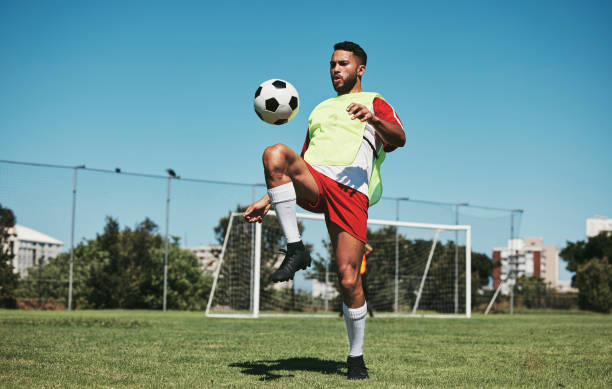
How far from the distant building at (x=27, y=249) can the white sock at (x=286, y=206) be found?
1706 cm

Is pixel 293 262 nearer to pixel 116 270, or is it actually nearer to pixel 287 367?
pixel 287 367

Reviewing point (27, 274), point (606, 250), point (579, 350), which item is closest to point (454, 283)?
point (27, 274)

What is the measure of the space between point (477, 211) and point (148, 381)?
2385 centimetres

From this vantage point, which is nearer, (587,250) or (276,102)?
(276,102)

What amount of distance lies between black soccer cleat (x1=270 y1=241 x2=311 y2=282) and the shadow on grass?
75 centimetres

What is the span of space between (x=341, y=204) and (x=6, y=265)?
17.7m

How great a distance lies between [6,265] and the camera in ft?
61.6

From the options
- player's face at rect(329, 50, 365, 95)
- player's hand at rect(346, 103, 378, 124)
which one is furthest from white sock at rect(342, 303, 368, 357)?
player's face at rect(329, 50, 365, 95)

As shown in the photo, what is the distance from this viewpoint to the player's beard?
440 cm

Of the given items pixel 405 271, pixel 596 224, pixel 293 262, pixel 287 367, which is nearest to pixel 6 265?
pixel 405 271

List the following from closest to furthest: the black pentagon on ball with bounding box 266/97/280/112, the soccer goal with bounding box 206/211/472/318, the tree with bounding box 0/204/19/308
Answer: the black pentagon on ball with bounding box 266/97/280/112 → the tree with bounding box 0/204/19/308 → the soccer goal with bounding box 206/211/472/318

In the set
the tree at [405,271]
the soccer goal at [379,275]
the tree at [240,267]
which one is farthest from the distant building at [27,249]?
the tree at [405,271]

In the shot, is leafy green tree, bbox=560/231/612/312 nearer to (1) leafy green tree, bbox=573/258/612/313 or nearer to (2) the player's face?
(1) leafy green tree, bbox=573/258/612/313

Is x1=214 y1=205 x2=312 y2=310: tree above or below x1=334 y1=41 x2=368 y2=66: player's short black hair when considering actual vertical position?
below
